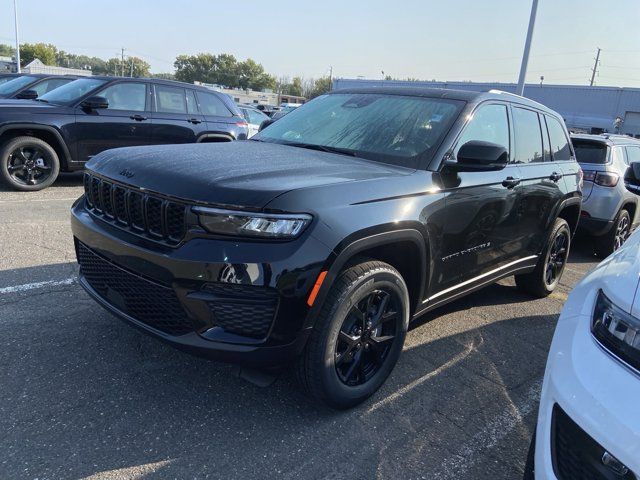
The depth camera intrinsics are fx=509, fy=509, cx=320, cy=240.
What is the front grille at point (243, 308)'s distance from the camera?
7.45 ft

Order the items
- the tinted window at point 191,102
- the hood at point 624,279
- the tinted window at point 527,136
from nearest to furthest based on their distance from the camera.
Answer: the hood at point 624,279, the tinted window at point 527,136, the tinted window at point 191,102

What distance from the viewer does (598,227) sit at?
22.7ft

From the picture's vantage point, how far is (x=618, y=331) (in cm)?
168

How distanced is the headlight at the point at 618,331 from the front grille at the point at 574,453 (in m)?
0.27

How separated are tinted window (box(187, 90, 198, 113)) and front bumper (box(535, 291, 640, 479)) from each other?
8400 mm

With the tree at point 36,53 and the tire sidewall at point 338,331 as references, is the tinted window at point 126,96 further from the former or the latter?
the tree at point 36,53

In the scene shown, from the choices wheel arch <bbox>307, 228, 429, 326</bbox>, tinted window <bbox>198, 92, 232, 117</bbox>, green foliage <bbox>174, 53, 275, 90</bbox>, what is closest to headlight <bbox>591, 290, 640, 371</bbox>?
wheel arch <bbox>307, 228, 429, 326</bbox>

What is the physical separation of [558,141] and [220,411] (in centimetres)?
398

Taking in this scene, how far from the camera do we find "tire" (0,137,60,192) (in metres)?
7.48

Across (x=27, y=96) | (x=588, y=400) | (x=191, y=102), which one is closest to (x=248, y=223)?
(x=588, y=400)

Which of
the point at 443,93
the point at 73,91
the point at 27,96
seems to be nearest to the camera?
the point at 443,93

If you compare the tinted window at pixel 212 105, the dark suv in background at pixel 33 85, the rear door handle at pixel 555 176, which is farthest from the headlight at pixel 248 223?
the dark suv in background at pixel 33 85

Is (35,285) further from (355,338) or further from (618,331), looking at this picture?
(618,331)

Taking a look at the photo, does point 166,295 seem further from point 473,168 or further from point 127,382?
point 473,168
